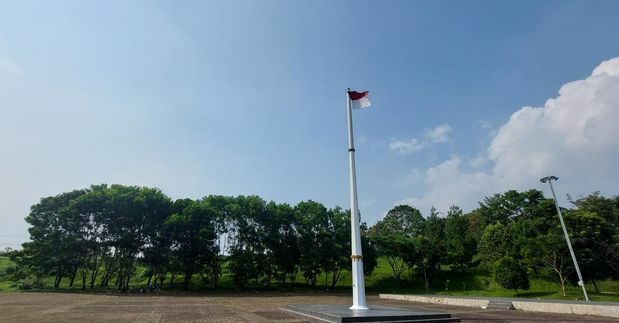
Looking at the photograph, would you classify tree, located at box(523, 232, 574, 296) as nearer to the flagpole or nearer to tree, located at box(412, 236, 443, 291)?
tree, located at box(412, 236, 443, 291)

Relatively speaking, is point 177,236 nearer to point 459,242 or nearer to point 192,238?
point 192,238

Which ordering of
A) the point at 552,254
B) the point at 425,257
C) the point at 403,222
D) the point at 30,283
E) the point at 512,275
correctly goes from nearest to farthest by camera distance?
the point at 552,254
the point at 512,275
the point at 30,283
the point at 425,257
the point at 403,222

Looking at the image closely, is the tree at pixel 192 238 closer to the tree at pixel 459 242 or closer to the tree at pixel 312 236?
the tree at pixel 312 236

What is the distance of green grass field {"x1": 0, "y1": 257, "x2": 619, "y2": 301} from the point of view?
31.9 metres

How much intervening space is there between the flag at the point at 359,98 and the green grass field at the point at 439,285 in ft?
81.4

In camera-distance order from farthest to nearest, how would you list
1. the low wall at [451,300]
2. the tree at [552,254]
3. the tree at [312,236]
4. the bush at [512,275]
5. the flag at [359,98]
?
the tree at [312,236], the bush at [512,275], the tree at [552,254], the low wall at [451,300], the flag at [359,98]

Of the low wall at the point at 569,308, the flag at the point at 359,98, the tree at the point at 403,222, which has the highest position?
the tree at the point at 403,222

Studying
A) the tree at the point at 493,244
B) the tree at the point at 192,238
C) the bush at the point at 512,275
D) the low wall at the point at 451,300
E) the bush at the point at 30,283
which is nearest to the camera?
the low wall at the point at 451,300

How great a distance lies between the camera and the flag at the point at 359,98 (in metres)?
17.1

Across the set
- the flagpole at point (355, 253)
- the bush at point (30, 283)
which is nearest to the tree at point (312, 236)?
the flagpole at point (355, 253)

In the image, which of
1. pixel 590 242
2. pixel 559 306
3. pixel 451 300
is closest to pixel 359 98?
pixel 559 306

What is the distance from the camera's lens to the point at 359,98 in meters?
17.2

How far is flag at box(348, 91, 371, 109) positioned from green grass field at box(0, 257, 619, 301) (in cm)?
2481

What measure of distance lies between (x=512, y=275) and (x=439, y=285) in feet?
39.4
